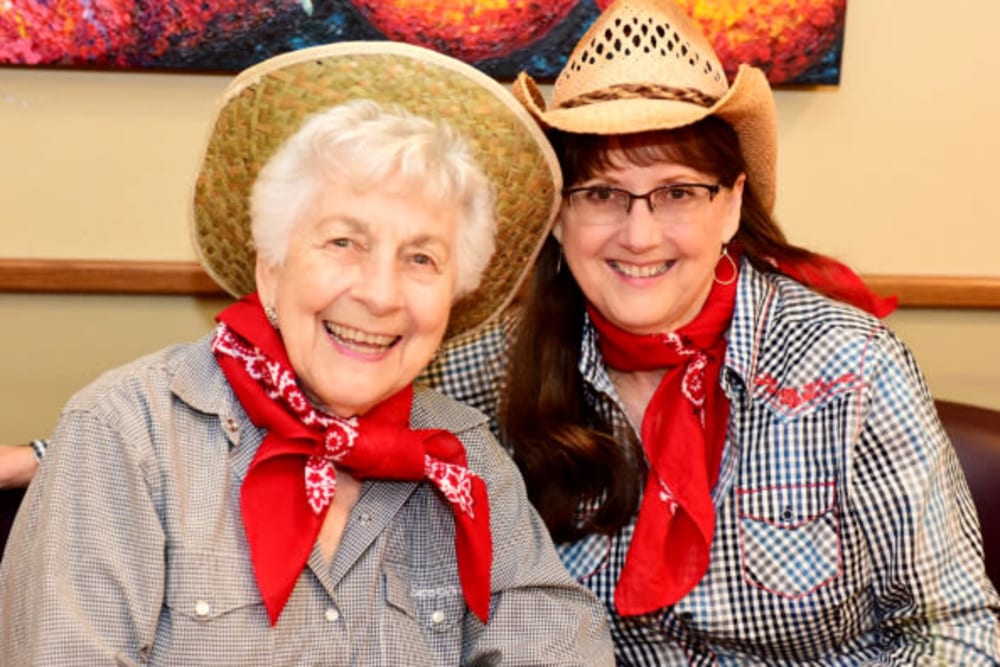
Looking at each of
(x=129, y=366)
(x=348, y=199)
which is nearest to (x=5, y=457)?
(x=129, y=366)

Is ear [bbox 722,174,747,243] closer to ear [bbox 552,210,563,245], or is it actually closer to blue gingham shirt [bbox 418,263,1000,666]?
blue gingham shirt [bbox 418,263,1000,666]

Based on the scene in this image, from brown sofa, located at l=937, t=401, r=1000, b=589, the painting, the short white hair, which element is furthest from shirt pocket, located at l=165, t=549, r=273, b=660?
brown sofa, located at l=937, t=401, r=1000, b=589

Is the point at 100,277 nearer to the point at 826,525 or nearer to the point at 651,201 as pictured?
the point at 651,201

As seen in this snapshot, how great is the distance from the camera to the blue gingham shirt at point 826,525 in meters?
1.86

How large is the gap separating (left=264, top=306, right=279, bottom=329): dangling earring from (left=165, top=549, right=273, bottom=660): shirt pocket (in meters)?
0.32

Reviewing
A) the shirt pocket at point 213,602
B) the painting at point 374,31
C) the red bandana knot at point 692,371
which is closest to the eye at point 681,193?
the red bandana knot at point 692,371

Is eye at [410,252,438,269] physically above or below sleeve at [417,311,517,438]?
above

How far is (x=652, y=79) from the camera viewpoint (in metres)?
1.95

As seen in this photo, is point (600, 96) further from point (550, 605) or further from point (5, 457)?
point (5, 457)

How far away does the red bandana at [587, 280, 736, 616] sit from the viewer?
6.27ft

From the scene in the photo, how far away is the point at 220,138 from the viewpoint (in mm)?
1708

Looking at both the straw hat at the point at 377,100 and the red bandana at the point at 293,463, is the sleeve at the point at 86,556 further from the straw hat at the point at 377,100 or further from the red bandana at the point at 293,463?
the straw hat at the point at 377,100

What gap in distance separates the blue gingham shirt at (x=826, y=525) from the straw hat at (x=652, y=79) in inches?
12.2

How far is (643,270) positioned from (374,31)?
2.77 feet
